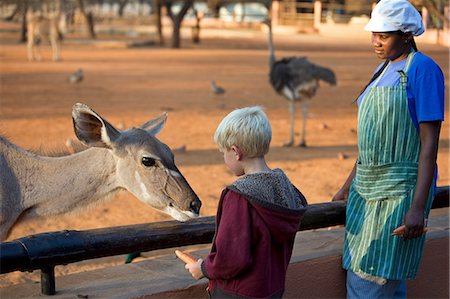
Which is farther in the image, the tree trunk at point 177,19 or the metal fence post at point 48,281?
the tree trunk at point 177,19

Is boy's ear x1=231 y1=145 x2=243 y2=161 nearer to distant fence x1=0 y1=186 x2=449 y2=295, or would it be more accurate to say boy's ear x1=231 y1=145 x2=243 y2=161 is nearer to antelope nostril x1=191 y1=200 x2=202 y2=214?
distant fence x1=0 y1=186 x2=449 y2=295

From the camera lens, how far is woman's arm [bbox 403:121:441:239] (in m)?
3.35

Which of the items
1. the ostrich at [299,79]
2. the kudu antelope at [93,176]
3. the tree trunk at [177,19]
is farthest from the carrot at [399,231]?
the tree trunk at [177,19]

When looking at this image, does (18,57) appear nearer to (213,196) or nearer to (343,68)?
(343,68)

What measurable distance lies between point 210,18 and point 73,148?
188ft

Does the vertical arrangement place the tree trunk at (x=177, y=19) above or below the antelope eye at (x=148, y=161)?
below

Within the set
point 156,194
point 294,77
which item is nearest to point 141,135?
point 156,194

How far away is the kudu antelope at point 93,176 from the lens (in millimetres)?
4109

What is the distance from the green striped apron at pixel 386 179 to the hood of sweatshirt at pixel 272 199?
0.77 metres

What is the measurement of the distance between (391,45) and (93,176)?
77.6 inches

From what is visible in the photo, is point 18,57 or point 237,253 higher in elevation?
point 237,253

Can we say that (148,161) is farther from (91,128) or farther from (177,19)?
(177,19)

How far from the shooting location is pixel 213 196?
27.7 ft

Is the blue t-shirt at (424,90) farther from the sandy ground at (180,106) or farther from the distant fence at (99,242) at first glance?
the sandy ground at (180,106)
